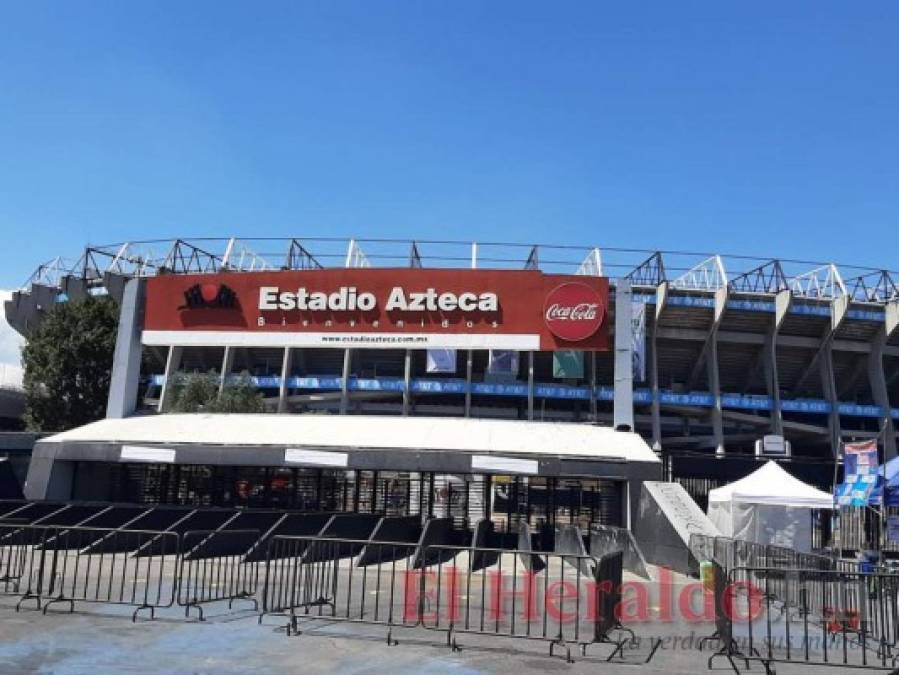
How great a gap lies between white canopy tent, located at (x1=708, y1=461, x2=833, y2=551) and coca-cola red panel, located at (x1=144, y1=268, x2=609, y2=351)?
21.6 feet

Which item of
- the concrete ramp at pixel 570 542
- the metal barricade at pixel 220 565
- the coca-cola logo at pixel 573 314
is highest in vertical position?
the coca-cola logo at pixel 573 314

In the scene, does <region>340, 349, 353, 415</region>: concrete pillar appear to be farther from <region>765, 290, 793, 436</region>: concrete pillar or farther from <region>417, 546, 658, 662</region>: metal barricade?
<region>417, 546, 658, 662</region>: metal barricade

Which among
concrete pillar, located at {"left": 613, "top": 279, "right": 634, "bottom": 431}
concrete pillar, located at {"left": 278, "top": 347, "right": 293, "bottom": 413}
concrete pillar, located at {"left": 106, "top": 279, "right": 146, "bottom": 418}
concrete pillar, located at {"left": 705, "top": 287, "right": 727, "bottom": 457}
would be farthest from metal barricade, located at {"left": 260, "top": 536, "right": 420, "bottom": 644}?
concrete pillar, located at {"left": 705, "top": 287, "right": 727, "bottom": 457}

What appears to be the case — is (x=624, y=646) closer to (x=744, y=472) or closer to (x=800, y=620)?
(x=800, y=620)

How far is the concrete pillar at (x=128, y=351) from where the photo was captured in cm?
2862

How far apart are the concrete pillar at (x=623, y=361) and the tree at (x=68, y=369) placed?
39.1 meters

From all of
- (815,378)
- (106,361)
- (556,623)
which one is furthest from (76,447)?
(815,378)

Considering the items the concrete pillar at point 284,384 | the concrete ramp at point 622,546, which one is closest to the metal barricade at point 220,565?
the concrete ramp at point 622,546

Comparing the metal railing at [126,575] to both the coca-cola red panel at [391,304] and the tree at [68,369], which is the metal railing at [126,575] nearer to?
the coca-cola red panel at [391,304]

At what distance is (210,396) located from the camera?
1887 inches

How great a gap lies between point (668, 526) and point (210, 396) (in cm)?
3472

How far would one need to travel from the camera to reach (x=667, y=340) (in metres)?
61.3

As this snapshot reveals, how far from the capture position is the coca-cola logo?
26.7 m

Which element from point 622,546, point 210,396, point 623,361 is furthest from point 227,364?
point 622,546
